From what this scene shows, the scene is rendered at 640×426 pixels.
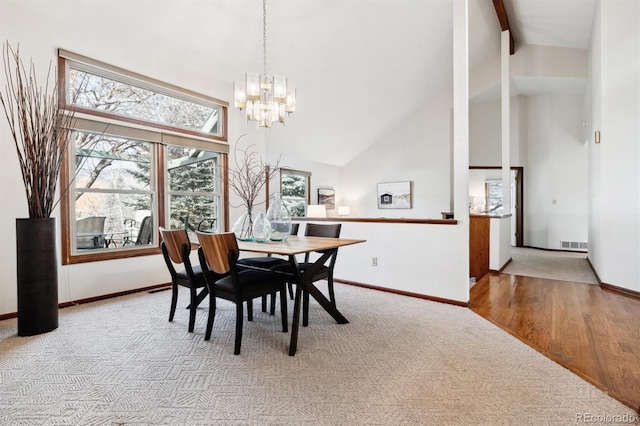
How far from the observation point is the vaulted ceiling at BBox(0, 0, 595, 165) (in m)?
3.34

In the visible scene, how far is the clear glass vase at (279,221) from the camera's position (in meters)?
2.74

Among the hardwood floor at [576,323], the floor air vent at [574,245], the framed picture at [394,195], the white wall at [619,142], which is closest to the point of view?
the hardwood floor at [576,323]

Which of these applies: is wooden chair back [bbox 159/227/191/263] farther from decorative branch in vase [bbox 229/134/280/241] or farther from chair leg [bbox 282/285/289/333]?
decorative branch in vase [bbox 229/134/280/241]

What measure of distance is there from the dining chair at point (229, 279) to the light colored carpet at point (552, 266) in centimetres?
411

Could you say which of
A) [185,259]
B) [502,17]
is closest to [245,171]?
[185,259]

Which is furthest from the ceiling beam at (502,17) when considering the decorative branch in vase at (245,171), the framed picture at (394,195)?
the decorative branch in vase at (245,171)

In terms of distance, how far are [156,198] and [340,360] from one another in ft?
10.3

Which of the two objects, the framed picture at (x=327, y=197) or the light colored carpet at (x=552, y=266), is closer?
the light colored carpet at (x=552, y=266)

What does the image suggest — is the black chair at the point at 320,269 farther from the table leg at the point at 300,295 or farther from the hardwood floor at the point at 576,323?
the hardwood floor at the point at 576,323

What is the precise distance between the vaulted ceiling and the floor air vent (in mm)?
3965

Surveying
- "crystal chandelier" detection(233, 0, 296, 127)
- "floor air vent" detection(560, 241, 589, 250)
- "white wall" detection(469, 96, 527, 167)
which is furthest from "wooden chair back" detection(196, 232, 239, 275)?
"floor air vent" detection(560, 241, 589, 250)

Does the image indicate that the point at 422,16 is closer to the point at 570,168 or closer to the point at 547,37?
the point at 547,37

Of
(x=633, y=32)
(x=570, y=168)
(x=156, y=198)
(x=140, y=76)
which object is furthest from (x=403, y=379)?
(x=570, y=168)

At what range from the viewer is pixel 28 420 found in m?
1.51
